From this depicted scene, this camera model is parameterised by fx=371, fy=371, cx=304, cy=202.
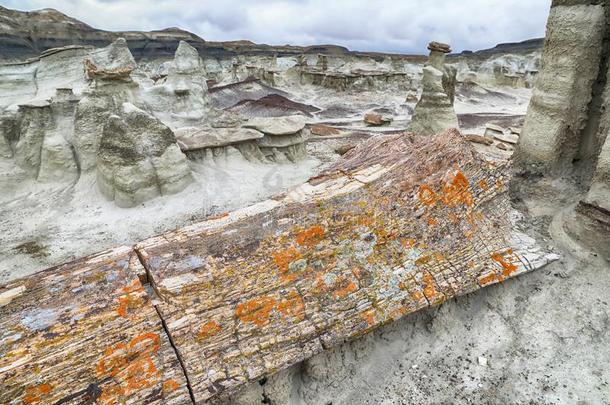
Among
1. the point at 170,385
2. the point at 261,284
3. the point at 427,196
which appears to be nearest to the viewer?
the point at 170,385

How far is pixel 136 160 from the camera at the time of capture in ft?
28.4

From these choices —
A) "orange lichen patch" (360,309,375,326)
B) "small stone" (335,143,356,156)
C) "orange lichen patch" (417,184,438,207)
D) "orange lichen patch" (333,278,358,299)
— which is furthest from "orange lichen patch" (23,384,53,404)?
"small stone" (335,143,356,156)

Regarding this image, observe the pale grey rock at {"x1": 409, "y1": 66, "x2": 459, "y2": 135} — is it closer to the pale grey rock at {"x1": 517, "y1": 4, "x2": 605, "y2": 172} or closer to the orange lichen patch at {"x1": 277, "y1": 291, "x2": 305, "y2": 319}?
the pale grey rock at {"x1": 517, "y1": 4, "x2": 605, "y2": 172}

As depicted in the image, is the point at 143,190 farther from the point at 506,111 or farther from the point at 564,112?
the point at 506,111

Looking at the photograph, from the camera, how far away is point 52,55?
11.5 meters

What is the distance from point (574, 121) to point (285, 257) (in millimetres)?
3173

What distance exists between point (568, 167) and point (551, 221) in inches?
27.2

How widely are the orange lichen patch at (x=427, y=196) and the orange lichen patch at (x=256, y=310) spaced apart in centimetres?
154

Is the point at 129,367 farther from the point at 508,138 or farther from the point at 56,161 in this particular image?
the point at 508,138

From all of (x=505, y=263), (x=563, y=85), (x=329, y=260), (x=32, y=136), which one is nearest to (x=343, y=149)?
(x=32, y=136)

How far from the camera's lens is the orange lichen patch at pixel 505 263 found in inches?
117

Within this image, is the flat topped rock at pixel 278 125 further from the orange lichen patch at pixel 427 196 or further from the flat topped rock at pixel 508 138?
the orange lichen patch at pixel 427 196

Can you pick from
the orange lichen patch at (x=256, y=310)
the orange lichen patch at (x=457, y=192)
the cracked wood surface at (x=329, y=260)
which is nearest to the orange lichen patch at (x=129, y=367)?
the cracked wood surface at (x=329, y=260)

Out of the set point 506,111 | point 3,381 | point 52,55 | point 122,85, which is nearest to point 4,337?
point 3,381
